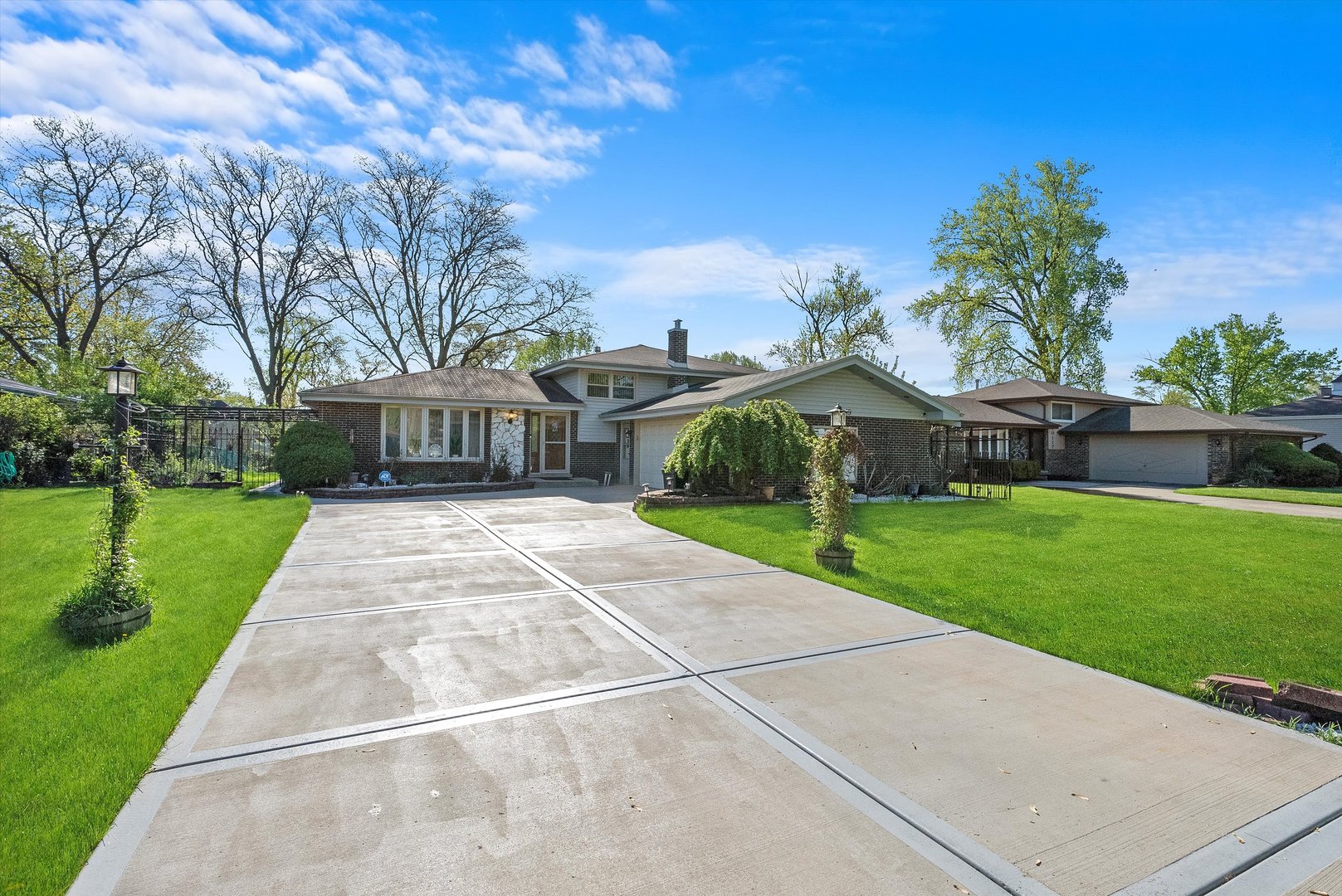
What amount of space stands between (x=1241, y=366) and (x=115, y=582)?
5228 centimetres

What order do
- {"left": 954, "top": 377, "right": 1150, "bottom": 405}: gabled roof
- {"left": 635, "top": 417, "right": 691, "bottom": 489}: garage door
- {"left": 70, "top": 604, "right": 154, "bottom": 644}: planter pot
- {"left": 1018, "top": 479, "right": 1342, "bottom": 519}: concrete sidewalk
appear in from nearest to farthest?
{"left": 70, "top": 604, "right": 154, "bottom": 644}: planter pot < {"left": 1018, "top": 479, "right": 1342, "bottom": 519}: concrete sidewalk < {"left": 635, "top": 417, "right": 691, "bottom": 489}: garage door < {"left": 954, "top": 377, "right": 1150, "bottom": 405}: gabled roof

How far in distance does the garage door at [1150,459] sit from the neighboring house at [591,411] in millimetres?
12053

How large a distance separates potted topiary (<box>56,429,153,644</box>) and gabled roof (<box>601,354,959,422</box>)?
11078 millimetres

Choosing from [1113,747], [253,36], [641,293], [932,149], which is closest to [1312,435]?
[932,149]

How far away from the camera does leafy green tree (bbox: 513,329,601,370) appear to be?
111 feet

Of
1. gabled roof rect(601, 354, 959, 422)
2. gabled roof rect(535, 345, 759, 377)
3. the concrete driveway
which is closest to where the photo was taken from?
the concrete driveway

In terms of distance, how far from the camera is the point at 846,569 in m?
7.49

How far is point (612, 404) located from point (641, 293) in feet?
23.9

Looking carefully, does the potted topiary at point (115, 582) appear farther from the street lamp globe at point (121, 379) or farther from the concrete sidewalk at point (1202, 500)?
the concrete sidewalk at point (1202, 500)

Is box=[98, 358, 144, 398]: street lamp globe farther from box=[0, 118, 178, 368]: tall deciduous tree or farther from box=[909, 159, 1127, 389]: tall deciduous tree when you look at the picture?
box=[909, 159, 1127, 389]: tall deciduous tree

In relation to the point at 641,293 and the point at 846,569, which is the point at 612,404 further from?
the point at 846,569

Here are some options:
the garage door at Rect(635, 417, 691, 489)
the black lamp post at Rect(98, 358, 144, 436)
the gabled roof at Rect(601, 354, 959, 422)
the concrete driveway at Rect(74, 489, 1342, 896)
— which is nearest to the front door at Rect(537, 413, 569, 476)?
the garage door at Rect(635, 417, 691, 489)

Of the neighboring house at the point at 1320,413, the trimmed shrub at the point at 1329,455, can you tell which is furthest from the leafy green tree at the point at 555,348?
the neighboring house at the point at 1320,413

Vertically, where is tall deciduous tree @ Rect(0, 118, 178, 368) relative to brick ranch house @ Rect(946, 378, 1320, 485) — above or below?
above
